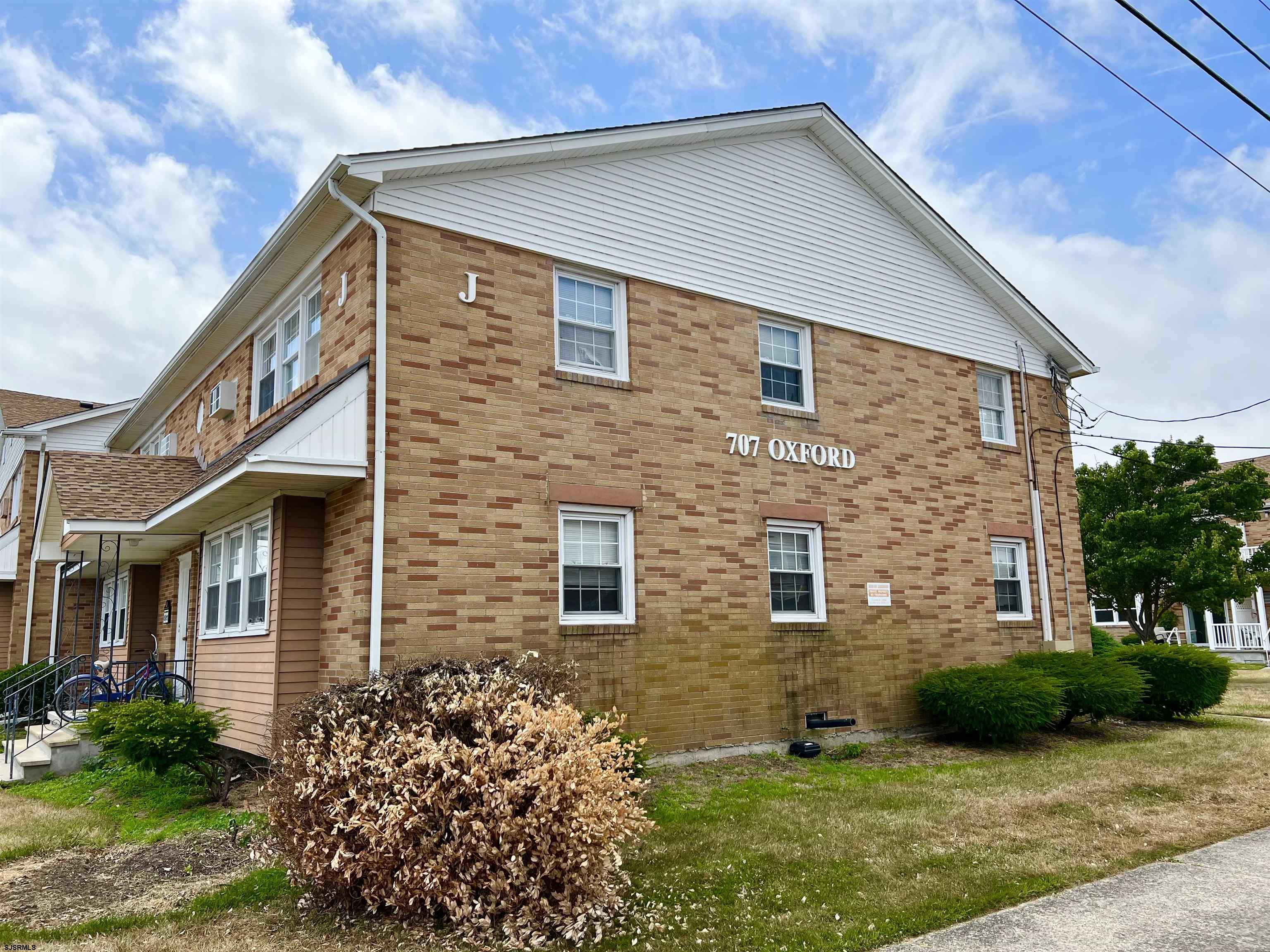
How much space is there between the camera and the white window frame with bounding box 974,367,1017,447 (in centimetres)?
1659

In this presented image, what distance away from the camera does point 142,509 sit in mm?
12664

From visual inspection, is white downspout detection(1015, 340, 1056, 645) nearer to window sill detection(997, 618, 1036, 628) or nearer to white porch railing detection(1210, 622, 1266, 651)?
window sill detection(997, 618, 1036, 628)

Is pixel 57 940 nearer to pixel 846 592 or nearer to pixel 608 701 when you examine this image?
pixel 608 701

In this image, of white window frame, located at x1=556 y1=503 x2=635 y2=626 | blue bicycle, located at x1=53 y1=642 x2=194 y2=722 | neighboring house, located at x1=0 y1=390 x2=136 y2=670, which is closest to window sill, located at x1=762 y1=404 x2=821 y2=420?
white window frame, located at x1=556 y1=503 x2=635 y2=626

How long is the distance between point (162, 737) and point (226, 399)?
21.6 feet

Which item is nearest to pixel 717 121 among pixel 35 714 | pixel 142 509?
pixel 142 509

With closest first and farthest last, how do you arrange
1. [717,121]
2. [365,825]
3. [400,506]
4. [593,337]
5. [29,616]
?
[365,825] < [400,506] < [593,337] < [717,121] < [29,616]

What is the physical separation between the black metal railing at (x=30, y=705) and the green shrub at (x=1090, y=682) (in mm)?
13443

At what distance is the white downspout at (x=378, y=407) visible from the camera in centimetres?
976

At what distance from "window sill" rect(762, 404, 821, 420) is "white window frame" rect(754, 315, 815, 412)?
17 millimetres

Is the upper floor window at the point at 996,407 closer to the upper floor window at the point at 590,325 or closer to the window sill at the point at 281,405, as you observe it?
the upper floor window at the point at 590,325

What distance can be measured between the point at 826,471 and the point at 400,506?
6.33 m

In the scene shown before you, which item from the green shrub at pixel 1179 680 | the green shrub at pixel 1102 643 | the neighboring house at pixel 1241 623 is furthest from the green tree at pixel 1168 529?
the green shrub at pixel 1179 680

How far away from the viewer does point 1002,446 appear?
16.7 m
